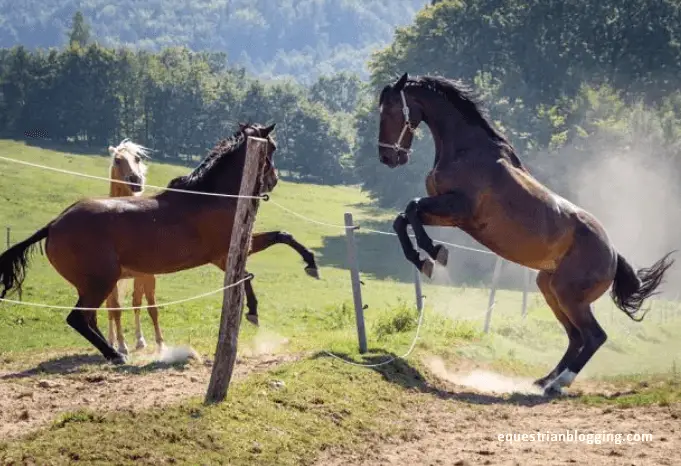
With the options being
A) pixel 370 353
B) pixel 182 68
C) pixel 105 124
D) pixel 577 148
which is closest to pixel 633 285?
pixel 370 353

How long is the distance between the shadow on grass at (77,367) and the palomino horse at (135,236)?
28 cm

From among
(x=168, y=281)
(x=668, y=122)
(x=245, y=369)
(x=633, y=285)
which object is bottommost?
(x=168, y=281)

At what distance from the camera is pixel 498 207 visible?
470 inches

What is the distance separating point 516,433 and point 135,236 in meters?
5.37

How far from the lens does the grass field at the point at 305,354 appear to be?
7902 mm

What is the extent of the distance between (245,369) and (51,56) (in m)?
78.8

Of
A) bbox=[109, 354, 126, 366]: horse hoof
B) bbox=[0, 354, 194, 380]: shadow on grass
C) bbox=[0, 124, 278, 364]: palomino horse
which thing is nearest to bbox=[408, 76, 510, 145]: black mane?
bbox=[0, 124, 278, 364]: palomino horse

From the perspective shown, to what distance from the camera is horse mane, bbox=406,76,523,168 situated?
12.3 m

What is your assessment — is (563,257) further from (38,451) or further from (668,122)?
(668,122)

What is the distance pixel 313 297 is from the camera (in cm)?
2892

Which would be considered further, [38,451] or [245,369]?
[245,369]

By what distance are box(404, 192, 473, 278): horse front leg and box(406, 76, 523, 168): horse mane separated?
115 centimetres

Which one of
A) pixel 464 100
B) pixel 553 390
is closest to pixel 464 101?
pixel 464 100

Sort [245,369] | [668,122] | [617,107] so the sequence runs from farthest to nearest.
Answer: [617,107] → [668,122] → [245,369]
